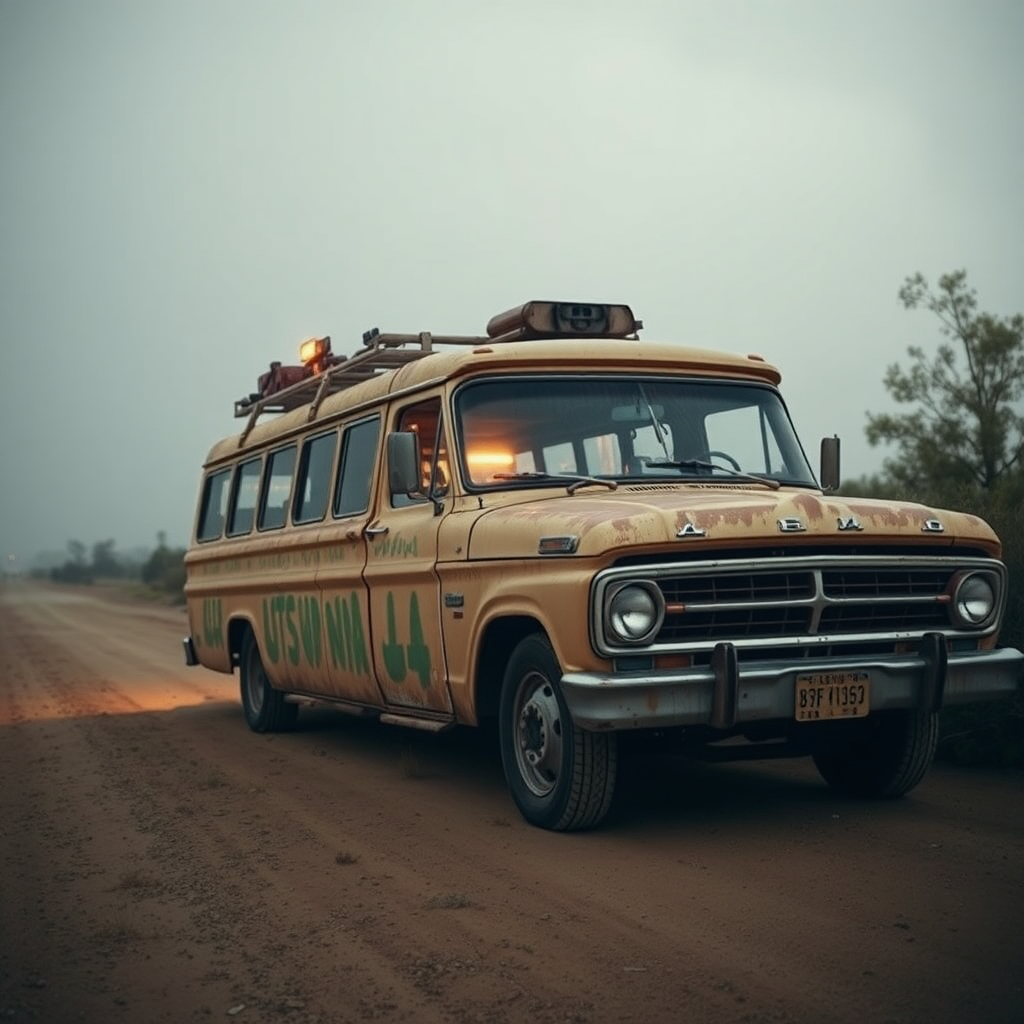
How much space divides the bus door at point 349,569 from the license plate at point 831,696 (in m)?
2.97

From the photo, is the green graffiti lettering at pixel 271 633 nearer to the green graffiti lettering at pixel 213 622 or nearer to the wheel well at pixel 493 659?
the green graffiti lettering at pixel 213 622

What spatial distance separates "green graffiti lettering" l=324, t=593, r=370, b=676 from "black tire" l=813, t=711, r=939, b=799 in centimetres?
274

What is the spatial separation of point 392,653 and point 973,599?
10.3ft

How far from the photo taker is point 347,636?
829cm

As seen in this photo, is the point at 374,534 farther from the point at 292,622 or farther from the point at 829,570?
the point at 829,570

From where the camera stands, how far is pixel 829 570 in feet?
19.1

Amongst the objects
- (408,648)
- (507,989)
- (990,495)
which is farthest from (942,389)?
(507,989)

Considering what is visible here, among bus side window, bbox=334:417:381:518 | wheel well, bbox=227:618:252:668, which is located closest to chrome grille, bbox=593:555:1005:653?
bus side window, bbox=334:417:381:518

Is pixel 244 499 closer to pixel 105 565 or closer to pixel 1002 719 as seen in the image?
pixel 1002 719

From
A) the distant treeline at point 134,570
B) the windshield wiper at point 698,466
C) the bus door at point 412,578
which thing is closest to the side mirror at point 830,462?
the windshield wiper at point 698,466

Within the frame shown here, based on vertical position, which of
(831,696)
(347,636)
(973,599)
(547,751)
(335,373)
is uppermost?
(335,373)

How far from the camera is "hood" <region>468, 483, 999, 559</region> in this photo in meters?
5.53

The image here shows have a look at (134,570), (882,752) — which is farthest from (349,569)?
(134,570)

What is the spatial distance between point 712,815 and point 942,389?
18.4m
